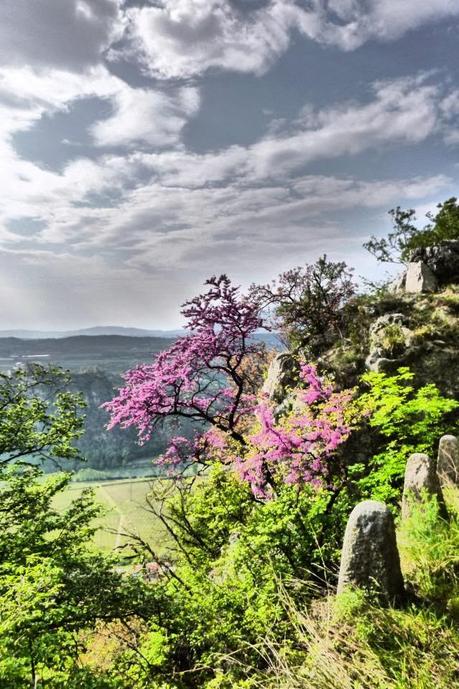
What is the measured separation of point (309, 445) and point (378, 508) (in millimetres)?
3205

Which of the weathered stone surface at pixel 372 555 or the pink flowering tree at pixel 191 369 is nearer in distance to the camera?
the weathered stone surface at pixel 372 555

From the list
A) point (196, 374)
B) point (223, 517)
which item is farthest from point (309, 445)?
point (196, 374)

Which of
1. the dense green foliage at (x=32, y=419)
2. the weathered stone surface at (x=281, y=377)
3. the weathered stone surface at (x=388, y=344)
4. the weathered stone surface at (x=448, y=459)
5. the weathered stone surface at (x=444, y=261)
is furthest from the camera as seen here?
the weathered stone surface at (x=444, y=261)

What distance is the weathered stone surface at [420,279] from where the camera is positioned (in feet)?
48.3

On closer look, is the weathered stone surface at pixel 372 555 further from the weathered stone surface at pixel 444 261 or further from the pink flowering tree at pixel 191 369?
the weathered stone surface at pixel 444 261

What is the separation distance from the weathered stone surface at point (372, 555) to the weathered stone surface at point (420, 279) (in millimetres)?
12313

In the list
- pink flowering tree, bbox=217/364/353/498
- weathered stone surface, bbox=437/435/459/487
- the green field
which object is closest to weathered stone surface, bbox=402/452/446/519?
weathered stone surface, bbox=437/435/459/487

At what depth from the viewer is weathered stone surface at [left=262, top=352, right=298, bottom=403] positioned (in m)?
12.9

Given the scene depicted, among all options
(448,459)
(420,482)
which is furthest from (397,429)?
(420,482)

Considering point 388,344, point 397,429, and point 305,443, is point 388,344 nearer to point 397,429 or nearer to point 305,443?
point 397,429

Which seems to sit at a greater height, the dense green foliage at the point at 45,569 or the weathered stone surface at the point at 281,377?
the weathered stone surface at the point at 281,377

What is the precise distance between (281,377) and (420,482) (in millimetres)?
7398

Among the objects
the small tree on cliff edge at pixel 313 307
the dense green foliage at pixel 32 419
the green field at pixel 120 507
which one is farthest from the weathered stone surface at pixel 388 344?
the green field at pixel 120 507

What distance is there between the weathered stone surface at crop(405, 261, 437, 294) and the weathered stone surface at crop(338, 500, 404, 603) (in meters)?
12.3
